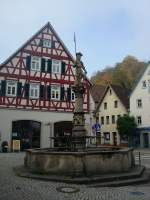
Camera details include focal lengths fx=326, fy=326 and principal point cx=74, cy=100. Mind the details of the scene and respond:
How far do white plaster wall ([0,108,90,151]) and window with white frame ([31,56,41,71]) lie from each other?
4.64 metres

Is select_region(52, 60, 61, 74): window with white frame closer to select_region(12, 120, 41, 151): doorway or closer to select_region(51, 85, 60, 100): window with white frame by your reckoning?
select_region(51, 85, 60, 100): window with white frame

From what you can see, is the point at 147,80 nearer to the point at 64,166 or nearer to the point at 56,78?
the point at 56,78

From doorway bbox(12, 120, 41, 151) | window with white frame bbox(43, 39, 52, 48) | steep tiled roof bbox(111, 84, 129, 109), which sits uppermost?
window with white frame bbox(43, 39, 52, 48)

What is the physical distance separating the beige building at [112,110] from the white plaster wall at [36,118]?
18.9 m

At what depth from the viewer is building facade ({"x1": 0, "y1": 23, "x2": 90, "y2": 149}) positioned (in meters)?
31.8

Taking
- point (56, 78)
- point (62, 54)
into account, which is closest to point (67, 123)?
point (56, 78)

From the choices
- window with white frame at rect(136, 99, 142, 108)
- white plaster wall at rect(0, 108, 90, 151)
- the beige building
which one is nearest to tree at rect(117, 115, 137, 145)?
window with white frame at rect(136, 99, 142, 108)

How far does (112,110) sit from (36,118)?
23.0m

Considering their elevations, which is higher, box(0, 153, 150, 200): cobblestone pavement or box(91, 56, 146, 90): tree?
box(91, 56, 146, 90): tree

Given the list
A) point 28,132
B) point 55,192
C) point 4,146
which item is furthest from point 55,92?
point 55,192

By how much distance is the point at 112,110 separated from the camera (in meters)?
53.4

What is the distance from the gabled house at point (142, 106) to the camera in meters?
45.3

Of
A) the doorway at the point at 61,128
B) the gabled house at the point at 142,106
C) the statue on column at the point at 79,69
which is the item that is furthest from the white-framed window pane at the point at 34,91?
the gabled house at the point at 142,106

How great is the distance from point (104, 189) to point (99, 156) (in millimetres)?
1782
